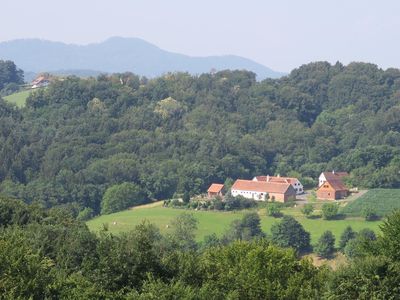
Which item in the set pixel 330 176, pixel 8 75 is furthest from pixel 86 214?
pixel 8 75

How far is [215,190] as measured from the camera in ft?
190

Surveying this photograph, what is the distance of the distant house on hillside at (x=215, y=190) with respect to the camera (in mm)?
57625

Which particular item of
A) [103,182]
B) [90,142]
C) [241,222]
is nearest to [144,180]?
[103,182]

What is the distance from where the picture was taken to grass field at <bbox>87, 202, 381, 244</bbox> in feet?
149

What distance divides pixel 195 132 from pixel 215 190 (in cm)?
1611

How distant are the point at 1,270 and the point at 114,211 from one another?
38.4m

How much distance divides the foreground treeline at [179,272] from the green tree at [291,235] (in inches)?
905

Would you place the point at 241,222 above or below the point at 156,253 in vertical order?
below

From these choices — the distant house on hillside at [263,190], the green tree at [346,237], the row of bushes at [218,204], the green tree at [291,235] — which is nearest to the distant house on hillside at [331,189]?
the distant house on hillside at [263,190]

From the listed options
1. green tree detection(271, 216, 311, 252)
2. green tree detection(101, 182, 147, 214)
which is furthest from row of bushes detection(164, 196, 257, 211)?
→ green tree detection(271, 216, 311, 252)

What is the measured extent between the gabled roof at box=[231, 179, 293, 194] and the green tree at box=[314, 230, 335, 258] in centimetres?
1436

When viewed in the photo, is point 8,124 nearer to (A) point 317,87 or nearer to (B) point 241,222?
(B) point 241,222

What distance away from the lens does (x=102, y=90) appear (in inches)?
3162

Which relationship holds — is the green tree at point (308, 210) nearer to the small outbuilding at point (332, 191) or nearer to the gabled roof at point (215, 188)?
the small outbuilding at point (332, 191)
